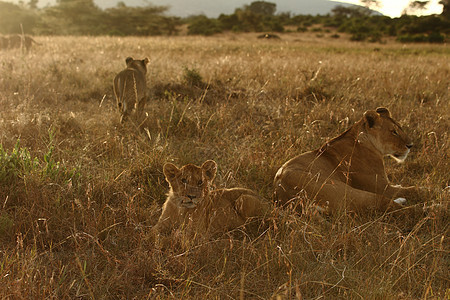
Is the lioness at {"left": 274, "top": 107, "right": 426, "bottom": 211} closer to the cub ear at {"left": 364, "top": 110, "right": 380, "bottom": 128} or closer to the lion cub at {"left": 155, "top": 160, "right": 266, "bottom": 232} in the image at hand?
the cub ear at {"left": 364, "top": 110, "right": 380, "bottom": 128}

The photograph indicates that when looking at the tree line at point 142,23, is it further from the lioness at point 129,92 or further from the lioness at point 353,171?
the lioness at point 353,171

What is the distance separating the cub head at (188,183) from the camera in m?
3.41

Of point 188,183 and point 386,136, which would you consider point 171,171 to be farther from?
point 386,136

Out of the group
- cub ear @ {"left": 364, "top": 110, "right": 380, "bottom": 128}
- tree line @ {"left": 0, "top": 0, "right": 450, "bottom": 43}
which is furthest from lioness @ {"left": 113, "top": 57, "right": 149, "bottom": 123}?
tree line @ {"left": 0, "top": 0, "right": 450, "bottom": 43}

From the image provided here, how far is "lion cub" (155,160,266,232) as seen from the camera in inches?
136

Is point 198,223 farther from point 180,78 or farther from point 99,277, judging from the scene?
point 180,78

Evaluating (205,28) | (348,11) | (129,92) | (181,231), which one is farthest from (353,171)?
(348,11)

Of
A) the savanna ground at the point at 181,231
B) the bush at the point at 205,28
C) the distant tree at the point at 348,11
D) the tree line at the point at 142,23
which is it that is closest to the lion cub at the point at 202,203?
the savanna ground at the point at 181,231

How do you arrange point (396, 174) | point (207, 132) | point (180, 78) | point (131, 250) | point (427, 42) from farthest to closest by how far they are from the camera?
1. point (427, 42)
2. point (180, 78)
3. point (207, 132)
4. point (396, 174)
5. point (131, 250)

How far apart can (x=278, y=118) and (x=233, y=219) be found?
3.19 m

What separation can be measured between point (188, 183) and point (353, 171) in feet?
6.48

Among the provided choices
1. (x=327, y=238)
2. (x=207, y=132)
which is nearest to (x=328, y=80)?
(x=207, y=132)

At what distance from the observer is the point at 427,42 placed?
25562mm

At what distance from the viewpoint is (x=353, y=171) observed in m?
4.47
